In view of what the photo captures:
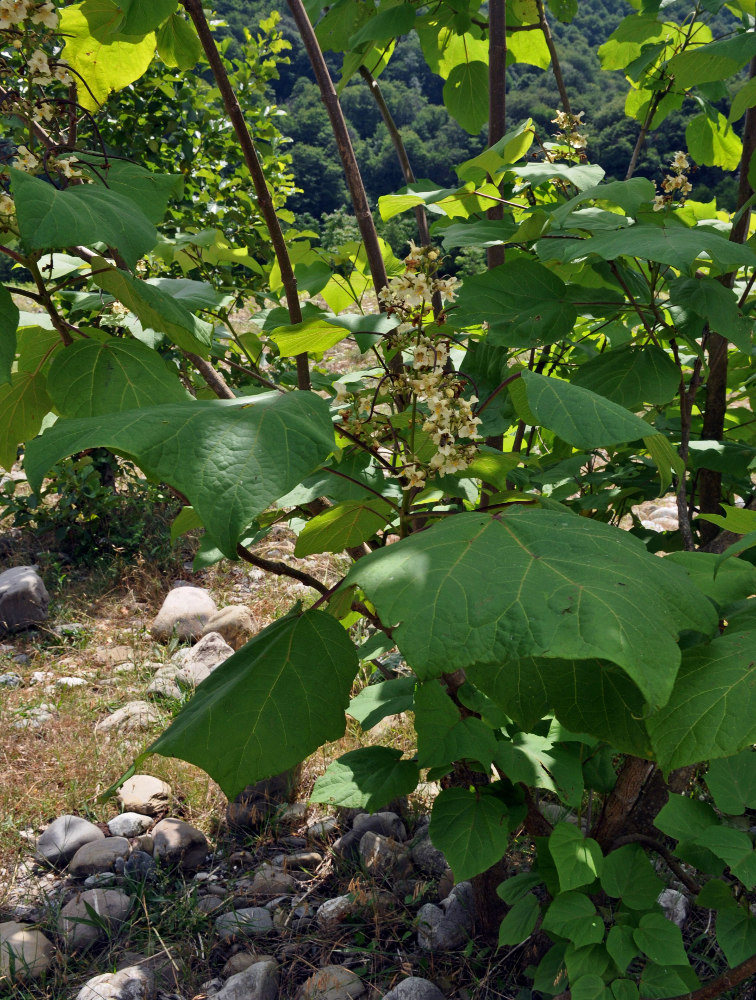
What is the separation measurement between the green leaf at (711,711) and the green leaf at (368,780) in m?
0.85

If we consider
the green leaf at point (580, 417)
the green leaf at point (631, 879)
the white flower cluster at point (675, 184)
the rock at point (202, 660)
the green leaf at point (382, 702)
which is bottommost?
the rock at point (202, 660)

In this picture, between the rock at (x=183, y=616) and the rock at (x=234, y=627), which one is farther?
the rock at (x=183, y=616)

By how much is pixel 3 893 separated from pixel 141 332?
1.80m

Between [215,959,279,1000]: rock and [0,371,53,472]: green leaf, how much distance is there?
141cm

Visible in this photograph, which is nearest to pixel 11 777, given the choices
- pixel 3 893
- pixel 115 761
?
pixel 115 761

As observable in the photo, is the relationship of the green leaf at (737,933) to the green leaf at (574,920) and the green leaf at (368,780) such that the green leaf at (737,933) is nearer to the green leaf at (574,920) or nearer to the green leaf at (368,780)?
the green leaf at (574,920)

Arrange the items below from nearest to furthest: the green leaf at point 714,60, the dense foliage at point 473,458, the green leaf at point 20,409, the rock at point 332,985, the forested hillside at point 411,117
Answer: the dense foliage at point 473,458
the green leaf at point 20,409
the green leaf at point 714,60
the rock at point 332,985
the forested hillside at point 411,117

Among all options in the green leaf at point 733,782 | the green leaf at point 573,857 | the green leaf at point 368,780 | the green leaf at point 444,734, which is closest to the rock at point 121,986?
the green leaf at point 368,780

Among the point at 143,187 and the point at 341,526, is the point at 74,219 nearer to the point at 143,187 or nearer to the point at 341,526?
the point at 143,187

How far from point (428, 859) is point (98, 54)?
2.24 metres

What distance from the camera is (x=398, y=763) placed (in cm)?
175

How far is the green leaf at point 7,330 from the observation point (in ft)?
3.51

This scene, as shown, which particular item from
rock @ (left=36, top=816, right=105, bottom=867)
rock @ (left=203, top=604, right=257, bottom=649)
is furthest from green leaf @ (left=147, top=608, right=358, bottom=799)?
rock @ (left=203, top=604, right=257, bottom=649)

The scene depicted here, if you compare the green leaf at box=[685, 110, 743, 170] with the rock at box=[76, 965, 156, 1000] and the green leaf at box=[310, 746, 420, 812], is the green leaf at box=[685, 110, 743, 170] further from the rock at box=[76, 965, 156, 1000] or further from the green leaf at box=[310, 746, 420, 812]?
the rock at box=[76, 965, 156, 1000]
